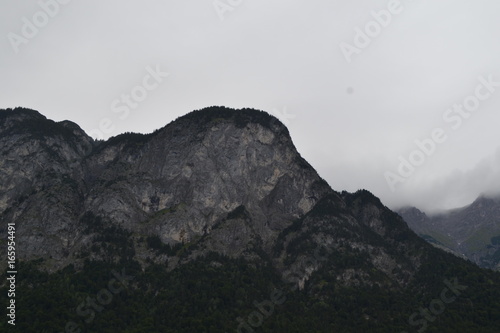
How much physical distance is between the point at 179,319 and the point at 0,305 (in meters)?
80.5

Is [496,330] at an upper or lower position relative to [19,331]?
lower

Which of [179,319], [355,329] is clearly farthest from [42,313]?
[355,329]

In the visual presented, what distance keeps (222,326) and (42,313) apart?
78.4 metres

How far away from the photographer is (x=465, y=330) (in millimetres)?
189250

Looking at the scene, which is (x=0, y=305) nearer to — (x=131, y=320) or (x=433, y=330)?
(x=131, y=320)

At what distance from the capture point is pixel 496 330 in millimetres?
188250

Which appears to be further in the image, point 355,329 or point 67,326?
point 355,329

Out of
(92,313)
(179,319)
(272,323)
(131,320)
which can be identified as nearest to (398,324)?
(272,323)

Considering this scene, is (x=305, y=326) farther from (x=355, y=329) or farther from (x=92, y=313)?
(x=92, y=313)

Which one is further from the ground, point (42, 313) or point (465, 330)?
point (42, 313)

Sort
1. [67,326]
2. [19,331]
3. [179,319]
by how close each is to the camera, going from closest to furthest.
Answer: [19,331] < [67,326] < [179,319]

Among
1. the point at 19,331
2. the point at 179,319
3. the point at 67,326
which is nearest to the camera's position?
the point at 19,331

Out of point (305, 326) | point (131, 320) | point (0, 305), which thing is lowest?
point (305, 326)

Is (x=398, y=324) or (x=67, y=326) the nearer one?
(x=67, y=326)
